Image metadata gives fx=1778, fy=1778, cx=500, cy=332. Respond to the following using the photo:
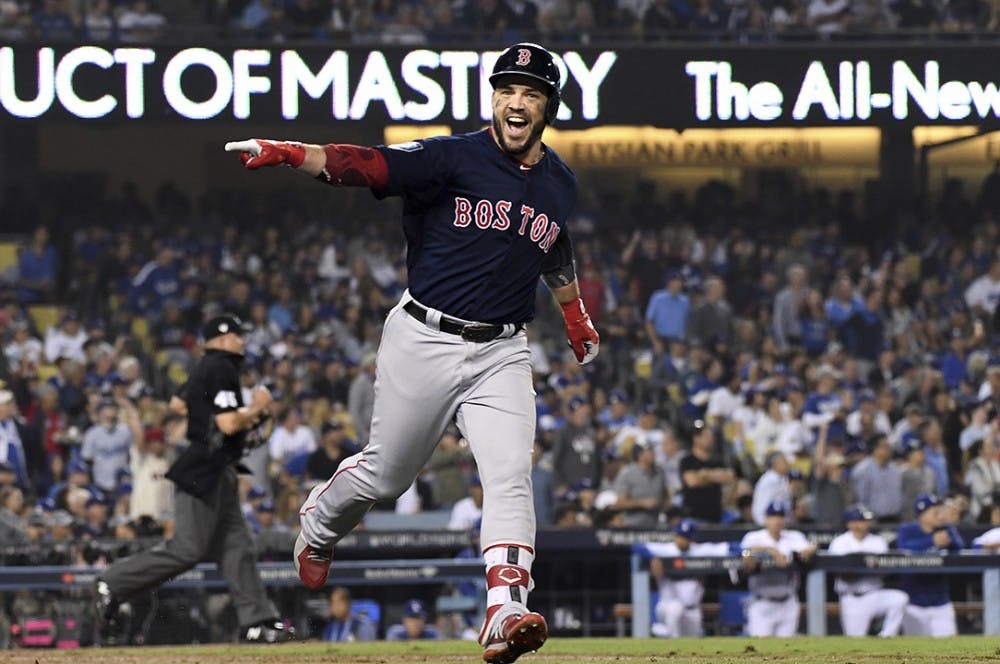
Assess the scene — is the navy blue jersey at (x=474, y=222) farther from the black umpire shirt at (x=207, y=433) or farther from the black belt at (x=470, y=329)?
the black umpire shirt at (x=207, y=433)

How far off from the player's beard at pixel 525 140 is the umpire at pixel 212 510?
3.01 metres

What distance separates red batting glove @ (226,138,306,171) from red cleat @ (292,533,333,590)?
168cm

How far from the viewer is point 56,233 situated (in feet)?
66.0

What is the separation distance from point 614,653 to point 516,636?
2.43m

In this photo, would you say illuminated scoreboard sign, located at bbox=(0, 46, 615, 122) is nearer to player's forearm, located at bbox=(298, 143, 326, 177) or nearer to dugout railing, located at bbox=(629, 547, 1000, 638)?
dugout railing, located at bbox=(629, 547, 1000, 638)

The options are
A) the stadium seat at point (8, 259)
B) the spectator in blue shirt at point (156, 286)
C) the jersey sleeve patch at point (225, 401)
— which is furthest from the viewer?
the stadium seat at point (8, 259)

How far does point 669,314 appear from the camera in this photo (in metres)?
18.1

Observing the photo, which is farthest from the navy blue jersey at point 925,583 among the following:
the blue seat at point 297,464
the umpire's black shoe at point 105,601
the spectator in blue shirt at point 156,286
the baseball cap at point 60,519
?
the spectator in blue shirt at point 156,286

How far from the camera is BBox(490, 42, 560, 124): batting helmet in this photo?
5.95 m

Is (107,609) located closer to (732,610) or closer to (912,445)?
(732,610)

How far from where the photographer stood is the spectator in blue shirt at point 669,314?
18.0m

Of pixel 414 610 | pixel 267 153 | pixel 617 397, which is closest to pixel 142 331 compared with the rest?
pixel 617 397

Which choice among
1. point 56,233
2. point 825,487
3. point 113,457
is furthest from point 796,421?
Answer: point 56,233

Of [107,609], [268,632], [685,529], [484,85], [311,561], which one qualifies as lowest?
[268,632]
